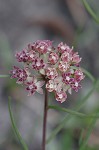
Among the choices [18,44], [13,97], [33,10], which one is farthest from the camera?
[33,10]

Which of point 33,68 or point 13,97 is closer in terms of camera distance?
point 33,68

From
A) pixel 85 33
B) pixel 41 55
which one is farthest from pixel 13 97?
pixel 41 55

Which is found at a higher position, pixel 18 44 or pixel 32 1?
pixel 32 1

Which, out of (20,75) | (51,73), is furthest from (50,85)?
(20,75)

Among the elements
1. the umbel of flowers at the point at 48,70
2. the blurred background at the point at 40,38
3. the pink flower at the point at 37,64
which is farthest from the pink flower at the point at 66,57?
the blurred background at the point at 40,38

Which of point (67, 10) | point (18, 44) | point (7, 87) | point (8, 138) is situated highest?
point (67, 10)

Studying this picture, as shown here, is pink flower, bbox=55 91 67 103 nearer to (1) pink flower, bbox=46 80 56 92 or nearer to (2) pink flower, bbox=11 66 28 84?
(1) pink flower, bbox=46 80 56 92

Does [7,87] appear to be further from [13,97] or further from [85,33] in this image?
[85,33]

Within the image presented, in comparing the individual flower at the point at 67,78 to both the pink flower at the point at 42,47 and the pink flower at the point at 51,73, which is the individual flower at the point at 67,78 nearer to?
the pink flower at the point at 51,73
